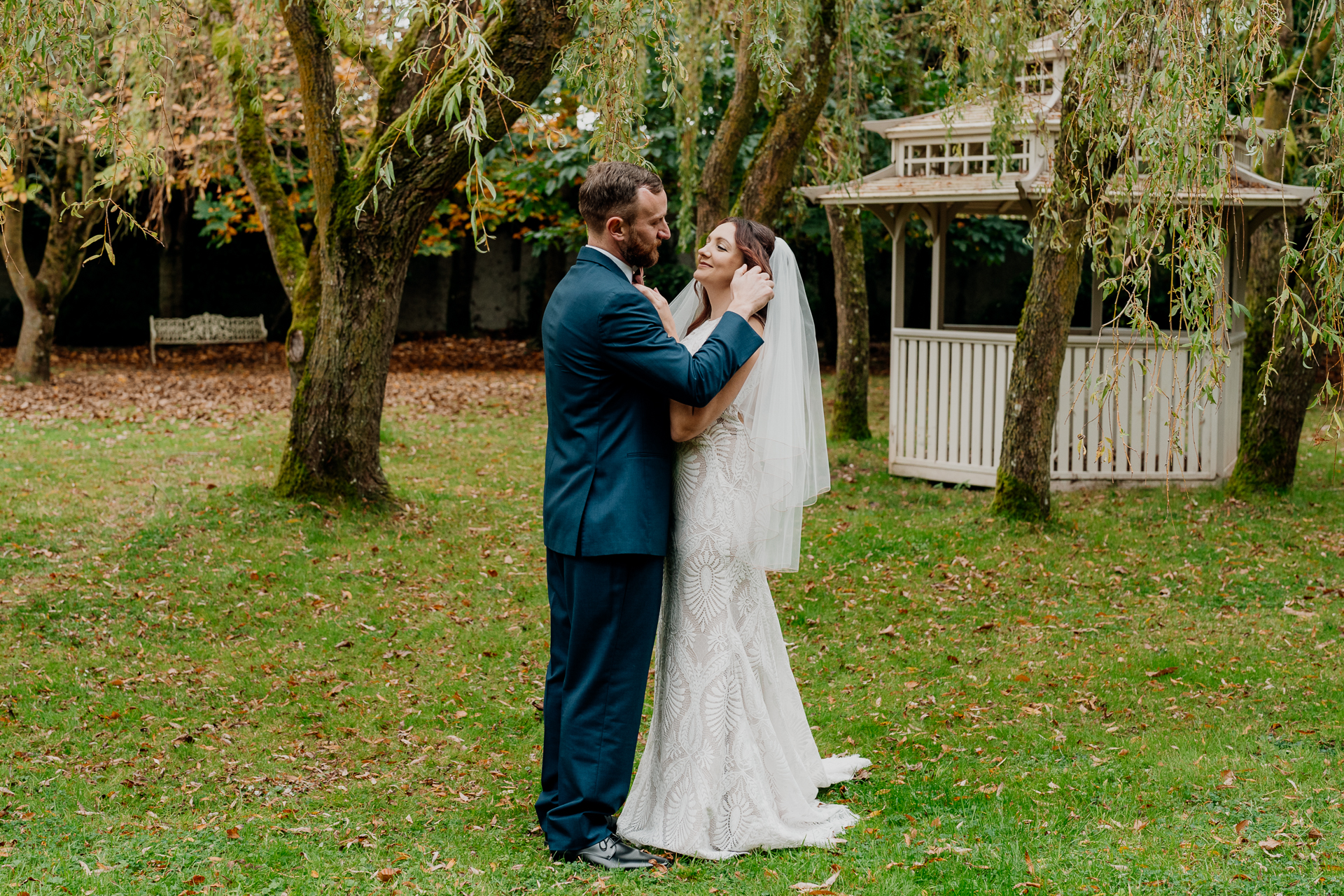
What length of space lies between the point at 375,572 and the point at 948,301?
778 inches

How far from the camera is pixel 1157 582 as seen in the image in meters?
7.95

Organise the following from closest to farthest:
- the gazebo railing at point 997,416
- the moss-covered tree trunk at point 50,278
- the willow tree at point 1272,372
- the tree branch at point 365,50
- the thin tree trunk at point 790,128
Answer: the tree branch at point 365,50, the thin tree trunk at point 790,128, the willow tree at point 1272,372, the gazebo railing at point 997,416, the moss-covered tree trunk at point 50,278

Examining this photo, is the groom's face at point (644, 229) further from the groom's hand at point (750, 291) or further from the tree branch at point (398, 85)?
the tree branch at point (398, 85)

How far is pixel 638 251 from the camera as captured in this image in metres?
3.70

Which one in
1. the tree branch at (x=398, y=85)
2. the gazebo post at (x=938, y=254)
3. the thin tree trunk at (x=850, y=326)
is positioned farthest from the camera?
the thin tree trunk at (x=850, y=326)

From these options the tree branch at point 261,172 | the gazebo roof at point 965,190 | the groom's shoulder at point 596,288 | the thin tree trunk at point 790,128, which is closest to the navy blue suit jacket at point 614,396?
the groom's shoulder at point 596,288

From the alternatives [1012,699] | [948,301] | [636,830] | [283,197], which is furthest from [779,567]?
[948,301]

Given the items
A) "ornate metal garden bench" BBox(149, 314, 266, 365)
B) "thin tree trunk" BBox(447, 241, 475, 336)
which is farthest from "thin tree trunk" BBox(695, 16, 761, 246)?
"thin tree trunk" BBox(447, 241, 475, 336)

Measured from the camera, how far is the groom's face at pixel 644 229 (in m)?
3.63

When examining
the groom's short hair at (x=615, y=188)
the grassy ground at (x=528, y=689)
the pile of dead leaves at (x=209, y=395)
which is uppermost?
the groom's short hair at (x=615, y=188)

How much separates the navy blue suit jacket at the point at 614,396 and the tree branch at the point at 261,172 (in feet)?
19.2

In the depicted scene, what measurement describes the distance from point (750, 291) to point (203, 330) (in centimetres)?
1968

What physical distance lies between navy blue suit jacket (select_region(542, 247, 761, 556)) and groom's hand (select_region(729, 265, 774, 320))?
0.05 meters

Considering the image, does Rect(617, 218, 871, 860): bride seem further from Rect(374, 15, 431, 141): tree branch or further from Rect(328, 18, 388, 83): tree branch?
Rect(374, 15, 431, 141): tree branch
